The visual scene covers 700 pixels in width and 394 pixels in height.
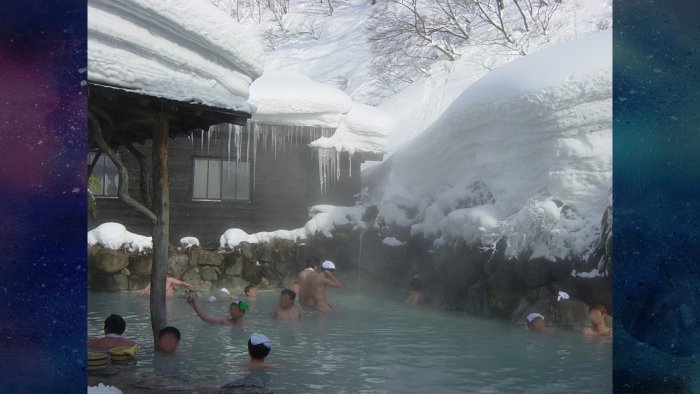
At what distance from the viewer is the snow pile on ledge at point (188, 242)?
1216 cm

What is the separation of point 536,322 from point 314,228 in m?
6.41

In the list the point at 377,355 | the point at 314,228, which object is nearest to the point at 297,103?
the point at 314,228

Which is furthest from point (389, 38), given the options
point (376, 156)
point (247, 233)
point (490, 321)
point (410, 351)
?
point (410, 351)

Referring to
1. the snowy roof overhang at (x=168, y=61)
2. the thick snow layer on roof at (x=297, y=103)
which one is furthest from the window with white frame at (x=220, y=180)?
the snowy roof overhang at (x=168, y=61)

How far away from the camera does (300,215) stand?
14055 mm

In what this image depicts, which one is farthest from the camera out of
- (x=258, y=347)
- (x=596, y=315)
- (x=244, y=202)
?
(x=244, y=202)

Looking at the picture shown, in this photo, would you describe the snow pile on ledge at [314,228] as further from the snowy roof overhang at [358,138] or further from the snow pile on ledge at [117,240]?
the snow pile on ledge at [117,240]

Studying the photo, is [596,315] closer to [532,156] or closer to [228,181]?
[532,156]

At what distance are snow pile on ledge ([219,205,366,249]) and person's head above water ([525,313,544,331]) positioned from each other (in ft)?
19.8

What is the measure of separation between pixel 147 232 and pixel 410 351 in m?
8.25

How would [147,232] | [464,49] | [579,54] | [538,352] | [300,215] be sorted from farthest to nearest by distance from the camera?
[464,49] → [300,215] → [147,232] → [579,54] → [538,352]

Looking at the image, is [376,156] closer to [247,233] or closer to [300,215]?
[300,215]

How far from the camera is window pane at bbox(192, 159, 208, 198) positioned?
13.6 metres

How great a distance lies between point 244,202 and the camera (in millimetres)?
13703
